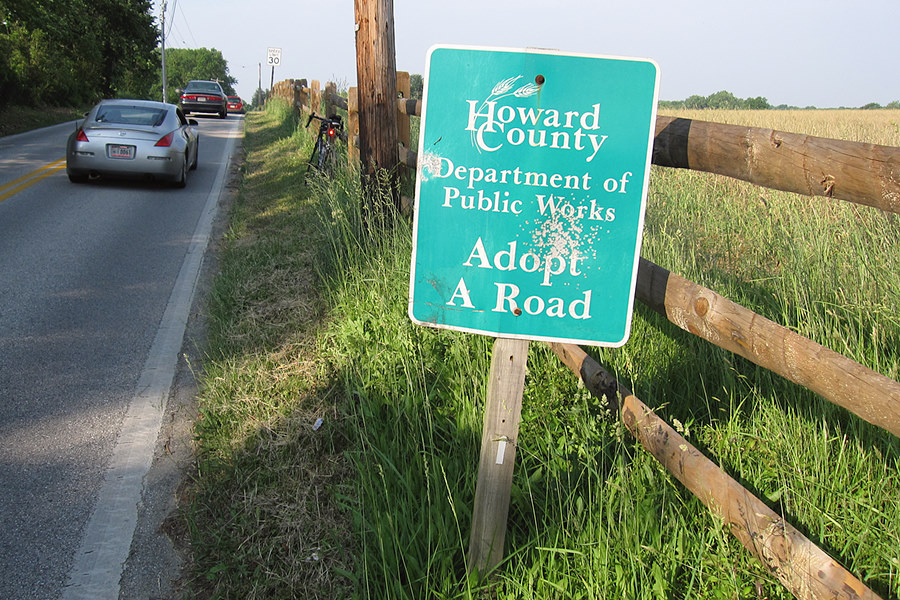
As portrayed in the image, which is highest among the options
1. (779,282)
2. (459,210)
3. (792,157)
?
(792,157)

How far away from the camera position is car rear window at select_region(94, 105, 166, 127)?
1195 cm

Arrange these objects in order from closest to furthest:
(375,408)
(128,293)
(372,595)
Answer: (372,595), (375,408), (128,293)

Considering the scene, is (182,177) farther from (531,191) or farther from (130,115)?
(531,191)

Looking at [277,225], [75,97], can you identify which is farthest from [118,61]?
[277,225]

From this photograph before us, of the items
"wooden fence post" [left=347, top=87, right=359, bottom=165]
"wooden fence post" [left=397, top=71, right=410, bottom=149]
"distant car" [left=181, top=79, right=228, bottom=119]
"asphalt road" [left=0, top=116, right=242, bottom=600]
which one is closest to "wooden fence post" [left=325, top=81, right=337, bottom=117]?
"asphalt road" [left=0, top=116, right=242, bottom=600]

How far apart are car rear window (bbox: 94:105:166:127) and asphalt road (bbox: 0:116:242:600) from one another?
2121 millimetres

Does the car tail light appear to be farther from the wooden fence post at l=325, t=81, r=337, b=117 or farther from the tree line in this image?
the tree line

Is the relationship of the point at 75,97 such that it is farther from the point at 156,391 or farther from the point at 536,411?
the point at 536,411

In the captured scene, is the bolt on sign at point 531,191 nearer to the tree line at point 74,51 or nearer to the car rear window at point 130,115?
the car rear window at point 130,115

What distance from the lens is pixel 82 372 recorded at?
4.79m

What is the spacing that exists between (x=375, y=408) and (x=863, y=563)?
2.07m

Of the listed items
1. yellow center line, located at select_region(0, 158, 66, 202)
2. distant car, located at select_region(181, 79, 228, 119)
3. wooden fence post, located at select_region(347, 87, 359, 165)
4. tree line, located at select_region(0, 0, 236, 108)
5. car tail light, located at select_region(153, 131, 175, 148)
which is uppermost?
tree line, located at select_region(0, 0, 236, 108)

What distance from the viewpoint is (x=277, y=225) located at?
27.6 ft

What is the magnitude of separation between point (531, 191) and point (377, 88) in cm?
426
